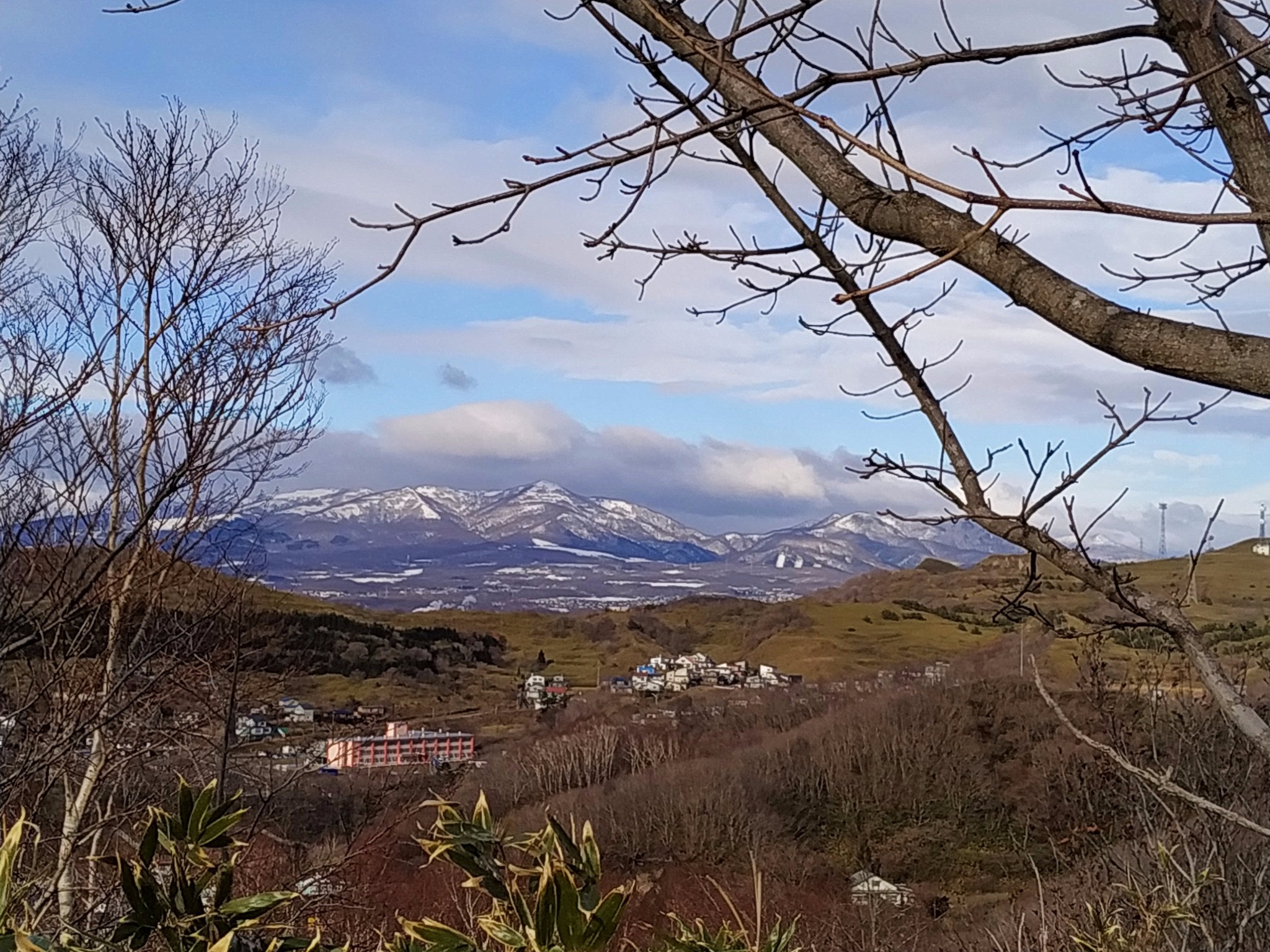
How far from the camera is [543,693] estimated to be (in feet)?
87.2

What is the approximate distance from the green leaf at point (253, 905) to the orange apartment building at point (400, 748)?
1037 centimetres

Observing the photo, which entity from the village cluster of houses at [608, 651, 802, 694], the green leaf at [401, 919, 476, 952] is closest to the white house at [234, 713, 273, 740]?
the green leaf at [401, 919, 476, 952]

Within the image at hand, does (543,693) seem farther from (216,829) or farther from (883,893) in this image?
(216,829)

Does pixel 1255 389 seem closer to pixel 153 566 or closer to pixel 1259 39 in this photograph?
pixel 1259 39

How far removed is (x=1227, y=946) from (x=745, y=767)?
16491 millimetres

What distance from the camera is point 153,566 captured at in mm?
7363

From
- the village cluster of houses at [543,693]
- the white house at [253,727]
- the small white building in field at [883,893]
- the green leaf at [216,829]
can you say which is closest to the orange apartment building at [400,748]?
the white house at [253,727]

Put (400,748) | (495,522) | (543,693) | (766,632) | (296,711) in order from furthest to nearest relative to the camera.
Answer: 1. (495,522)
2. (766,632)
3. (543,693)
4. (400,748)
5. (296,711)

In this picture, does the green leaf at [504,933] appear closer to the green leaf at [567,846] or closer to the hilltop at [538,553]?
the green leaf at [567,846]

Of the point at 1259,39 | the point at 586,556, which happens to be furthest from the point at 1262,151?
the point at 586,556

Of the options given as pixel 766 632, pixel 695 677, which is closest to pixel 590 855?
pixel 695 677

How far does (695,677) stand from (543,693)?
4719 mm

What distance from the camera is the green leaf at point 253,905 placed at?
40.7 inches

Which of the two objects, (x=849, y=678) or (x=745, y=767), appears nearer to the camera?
(x=745, y=767)
